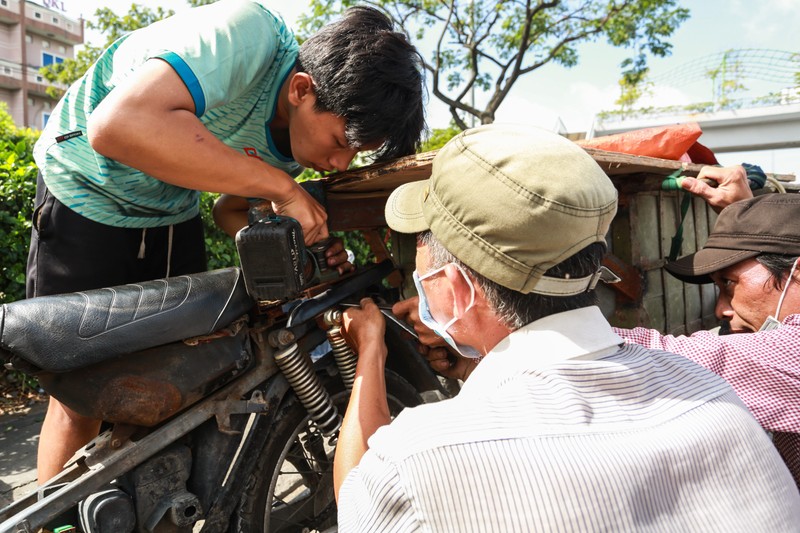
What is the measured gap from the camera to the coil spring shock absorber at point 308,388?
1.94 metres

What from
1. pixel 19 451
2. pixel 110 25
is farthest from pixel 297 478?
pixel 110 25

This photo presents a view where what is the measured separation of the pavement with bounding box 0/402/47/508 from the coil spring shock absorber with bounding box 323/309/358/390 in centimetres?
220

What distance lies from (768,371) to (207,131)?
178 cm

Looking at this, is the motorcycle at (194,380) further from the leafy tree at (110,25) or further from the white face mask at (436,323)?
the leafy tree at (110,25)

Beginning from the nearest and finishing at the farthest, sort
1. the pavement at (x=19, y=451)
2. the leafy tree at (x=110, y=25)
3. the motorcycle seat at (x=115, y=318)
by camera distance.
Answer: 1. the motorcycle seat at (x=115, y=318)
2. the pavement at (x=19, y=451)
3. the leafy tree at (x=110, y=25)

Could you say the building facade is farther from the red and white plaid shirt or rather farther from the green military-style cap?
the red and white plaid shirt

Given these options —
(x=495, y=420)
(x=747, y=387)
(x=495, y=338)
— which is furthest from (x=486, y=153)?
(x=747, y=387)

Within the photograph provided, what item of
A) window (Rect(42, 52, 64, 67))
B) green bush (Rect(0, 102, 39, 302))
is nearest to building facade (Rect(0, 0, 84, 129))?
window (Rect(42, 52, 64, 67))

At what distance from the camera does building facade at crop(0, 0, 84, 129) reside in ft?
98.7

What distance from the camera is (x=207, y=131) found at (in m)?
1.66

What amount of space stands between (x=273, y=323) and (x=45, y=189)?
970 millimetres

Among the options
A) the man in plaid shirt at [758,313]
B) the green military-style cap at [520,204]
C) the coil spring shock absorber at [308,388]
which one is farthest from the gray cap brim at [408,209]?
the man in plaid shirt at [758,313]

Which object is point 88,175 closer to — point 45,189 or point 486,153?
point 45,189

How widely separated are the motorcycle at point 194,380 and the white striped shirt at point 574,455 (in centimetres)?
84
